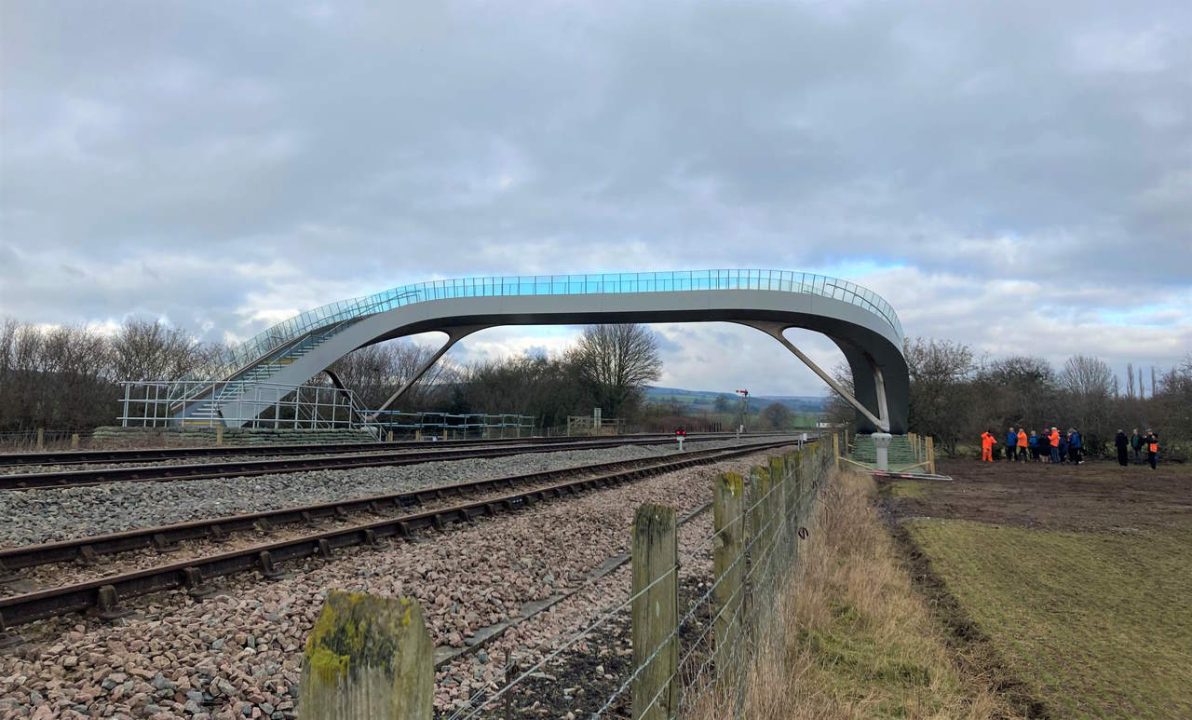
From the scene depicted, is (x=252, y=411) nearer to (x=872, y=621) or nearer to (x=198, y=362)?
(x=198, y=362)

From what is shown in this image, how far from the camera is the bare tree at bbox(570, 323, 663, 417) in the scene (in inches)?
2630

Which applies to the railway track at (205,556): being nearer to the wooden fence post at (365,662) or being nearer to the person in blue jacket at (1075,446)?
the wooden fence post at (365,662)

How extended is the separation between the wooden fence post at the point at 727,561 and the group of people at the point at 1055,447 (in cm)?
3619

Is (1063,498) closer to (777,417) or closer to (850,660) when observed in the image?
(850,660)

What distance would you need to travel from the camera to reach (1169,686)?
5441mm

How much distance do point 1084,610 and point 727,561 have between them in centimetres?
585

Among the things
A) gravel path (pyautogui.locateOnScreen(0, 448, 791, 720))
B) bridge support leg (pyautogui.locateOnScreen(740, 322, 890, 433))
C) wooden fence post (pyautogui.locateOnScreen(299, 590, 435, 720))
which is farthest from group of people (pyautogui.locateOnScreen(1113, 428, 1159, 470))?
wooden fence post (pyautogui.locateOnScreen(299, 590, 435, 720))

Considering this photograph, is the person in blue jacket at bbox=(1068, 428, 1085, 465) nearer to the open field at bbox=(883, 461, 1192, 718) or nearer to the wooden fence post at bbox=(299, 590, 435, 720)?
the open field at bbox=(883, 461, 1192, 718)

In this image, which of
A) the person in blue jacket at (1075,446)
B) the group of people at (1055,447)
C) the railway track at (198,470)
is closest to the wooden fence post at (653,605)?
the railway track at (198,470)

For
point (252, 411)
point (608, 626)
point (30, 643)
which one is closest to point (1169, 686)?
point (608, 626)

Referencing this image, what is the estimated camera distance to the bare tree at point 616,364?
66.8m

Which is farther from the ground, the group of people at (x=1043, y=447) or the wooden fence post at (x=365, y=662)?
the wooden fence post at (x=365, y=662)

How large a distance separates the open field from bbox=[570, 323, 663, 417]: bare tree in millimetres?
48805

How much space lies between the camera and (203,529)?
888 centimetres
